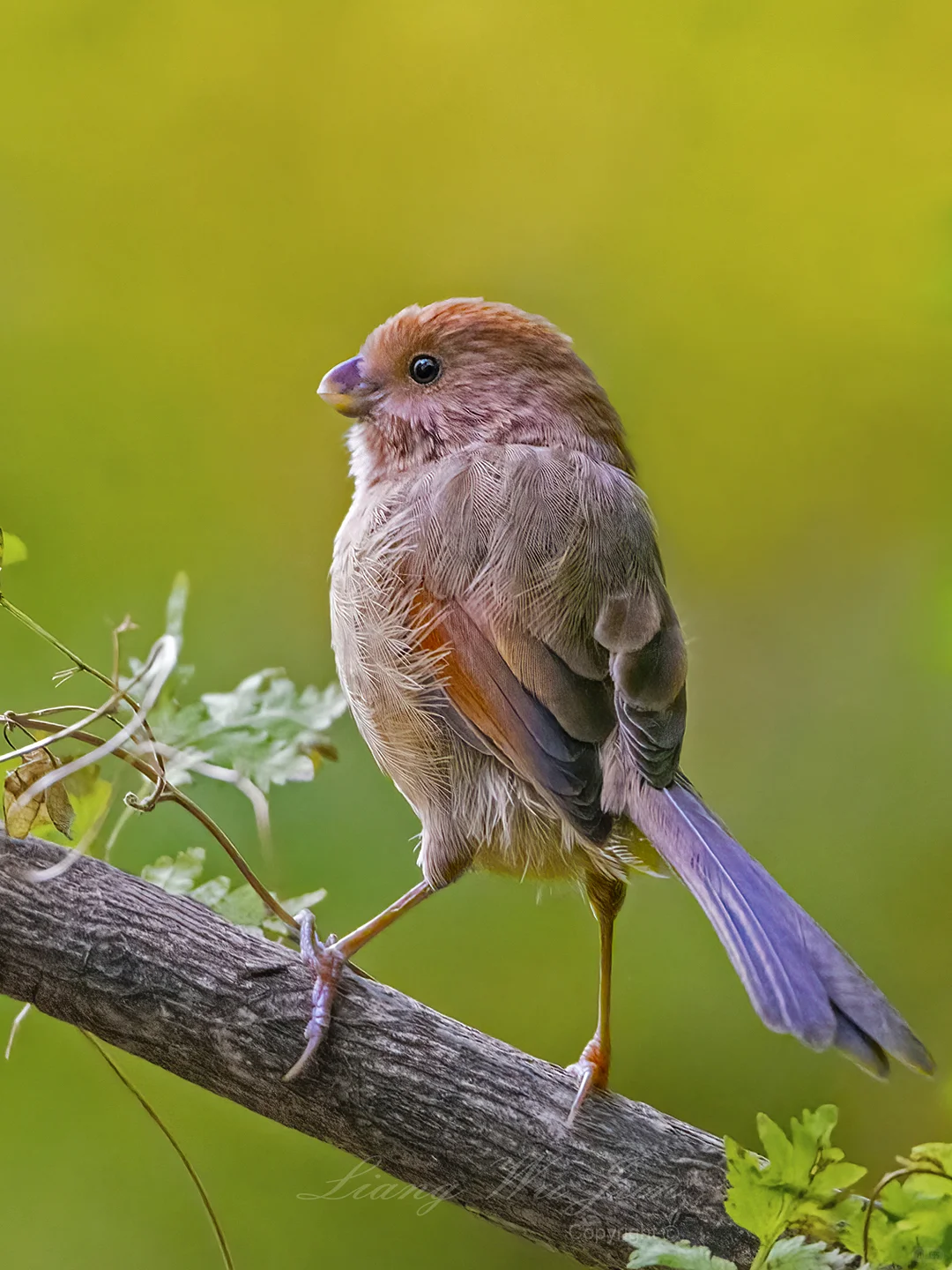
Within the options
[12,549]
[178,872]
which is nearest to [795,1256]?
[178,872]

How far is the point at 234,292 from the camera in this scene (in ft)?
8.30

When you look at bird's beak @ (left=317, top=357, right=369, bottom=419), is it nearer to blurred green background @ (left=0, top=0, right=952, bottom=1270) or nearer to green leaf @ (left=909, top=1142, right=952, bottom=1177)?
blurred green background @ (left=0, top=0, right=952, bottom=1270)

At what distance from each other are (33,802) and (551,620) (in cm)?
62

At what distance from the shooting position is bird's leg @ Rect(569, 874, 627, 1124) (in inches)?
55.0

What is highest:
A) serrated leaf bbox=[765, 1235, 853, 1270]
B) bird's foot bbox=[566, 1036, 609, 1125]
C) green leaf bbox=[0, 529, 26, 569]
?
green leaf bbox=[0, 529, 26, 569]

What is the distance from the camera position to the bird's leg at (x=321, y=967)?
4.23 ft

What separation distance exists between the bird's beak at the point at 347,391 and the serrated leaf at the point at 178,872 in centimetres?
68

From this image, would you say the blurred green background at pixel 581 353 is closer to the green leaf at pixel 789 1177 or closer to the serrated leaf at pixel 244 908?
the serrated leaf at pixel 244 908

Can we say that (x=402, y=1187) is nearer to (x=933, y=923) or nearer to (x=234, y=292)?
(x=933, y=923)

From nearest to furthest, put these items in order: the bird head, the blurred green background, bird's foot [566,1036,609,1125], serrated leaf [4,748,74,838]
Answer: serrated leaf [4,748,74,838] → bird's foot [566,1036,609,1125] → the bird head → the blurred green background

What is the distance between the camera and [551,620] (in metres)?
1.42

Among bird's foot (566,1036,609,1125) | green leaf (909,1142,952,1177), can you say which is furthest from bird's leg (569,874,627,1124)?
green leaf (909,1142,952,1177)

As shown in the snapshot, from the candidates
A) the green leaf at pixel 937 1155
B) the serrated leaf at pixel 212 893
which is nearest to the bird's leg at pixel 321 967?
the serrated leaf at pixel 212 893

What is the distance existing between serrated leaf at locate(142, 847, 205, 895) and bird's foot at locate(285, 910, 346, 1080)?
15cm
